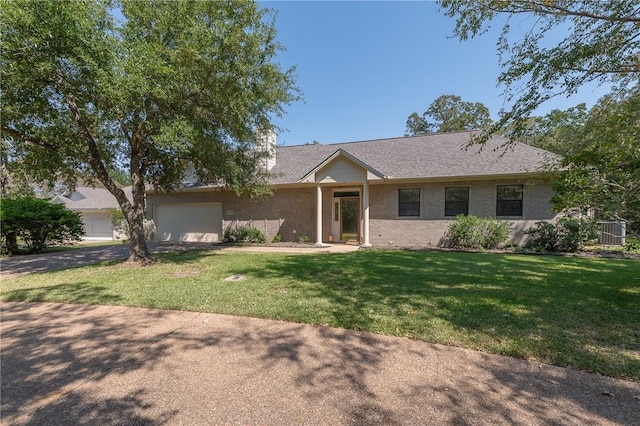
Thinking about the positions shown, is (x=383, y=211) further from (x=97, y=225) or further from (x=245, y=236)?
(x=97, y=225)

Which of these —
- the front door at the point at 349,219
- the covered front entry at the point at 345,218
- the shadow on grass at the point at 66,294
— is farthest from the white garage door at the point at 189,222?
the shadow on grass at the point at 66,294

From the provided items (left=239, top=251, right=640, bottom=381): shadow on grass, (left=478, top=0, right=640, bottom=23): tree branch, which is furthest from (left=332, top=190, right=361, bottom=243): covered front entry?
(left=478, top=0, right=640, bottom=23): tree branch

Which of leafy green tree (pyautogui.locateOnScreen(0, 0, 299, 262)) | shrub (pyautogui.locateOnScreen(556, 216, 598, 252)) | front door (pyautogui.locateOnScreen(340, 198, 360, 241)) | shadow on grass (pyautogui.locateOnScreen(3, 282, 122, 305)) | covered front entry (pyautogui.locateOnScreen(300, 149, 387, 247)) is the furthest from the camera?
front door (pyautogui.locateOnScreen(340, 198, 360, 241))

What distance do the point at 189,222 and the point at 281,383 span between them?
56.5 feet

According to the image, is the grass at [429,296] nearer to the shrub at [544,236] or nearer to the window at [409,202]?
the shrub at [544,236]

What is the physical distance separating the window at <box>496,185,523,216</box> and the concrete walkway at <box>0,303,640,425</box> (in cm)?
1119

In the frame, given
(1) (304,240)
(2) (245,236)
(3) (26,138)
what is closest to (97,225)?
(2) (245,236)

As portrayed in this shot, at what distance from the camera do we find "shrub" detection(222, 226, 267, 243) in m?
15.9

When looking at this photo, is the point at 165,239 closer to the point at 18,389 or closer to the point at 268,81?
the point at 268,81

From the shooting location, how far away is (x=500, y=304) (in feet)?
16.2

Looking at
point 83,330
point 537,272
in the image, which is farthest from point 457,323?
point 83,330

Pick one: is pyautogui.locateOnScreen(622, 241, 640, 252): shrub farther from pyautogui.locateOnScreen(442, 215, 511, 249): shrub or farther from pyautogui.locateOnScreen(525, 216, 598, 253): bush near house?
pyautogui.locateOnScreen(442, 215, 511, 249): shrub

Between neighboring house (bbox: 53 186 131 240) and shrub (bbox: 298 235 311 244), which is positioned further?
neighboring house (bbox: 53 186 131 240)

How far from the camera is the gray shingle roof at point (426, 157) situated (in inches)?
498
